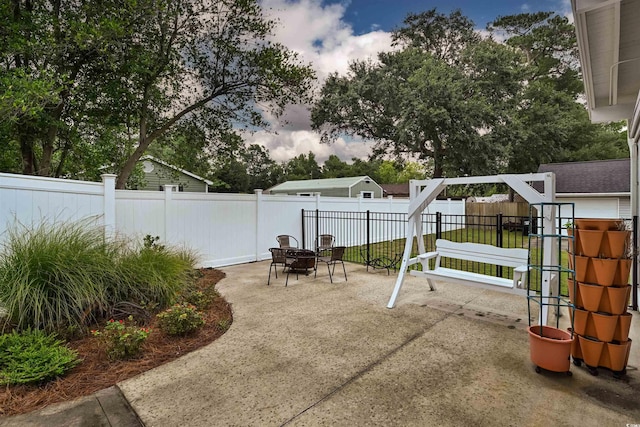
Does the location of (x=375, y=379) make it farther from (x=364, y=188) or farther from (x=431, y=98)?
(x=364, y=188)

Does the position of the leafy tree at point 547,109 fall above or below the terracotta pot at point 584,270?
above

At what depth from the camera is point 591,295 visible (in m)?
2.66

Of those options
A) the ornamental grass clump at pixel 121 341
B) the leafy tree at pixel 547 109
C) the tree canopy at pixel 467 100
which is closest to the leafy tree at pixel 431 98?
the tree canopy at pixel 467 100

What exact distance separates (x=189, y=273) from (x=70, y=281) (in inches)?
80.6

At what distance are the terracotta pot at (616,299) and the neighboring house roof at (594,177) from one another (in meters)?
14.7

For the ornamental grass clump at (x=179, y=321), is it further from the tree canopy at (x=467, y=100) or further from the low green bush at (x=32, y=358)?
the tree canopy at (x=467, y=100)

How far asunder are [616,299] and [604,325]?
236 millimetres

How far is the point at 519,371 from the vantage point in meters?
2.72

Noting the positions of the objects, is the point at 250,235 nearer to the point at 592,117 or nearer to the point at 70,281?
the point at 70,281

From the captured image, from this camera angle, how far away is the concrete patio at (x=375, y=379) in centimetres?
214

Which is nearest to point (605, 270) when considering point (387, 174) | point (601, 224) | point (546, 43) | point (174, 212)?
point (601, 224)

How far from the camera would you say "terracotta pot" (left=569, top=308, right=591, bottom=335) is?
8.82ft

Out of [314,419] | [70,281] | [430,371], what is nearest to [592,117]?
[430,371]

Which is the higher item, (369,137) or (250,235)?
(369,137)
